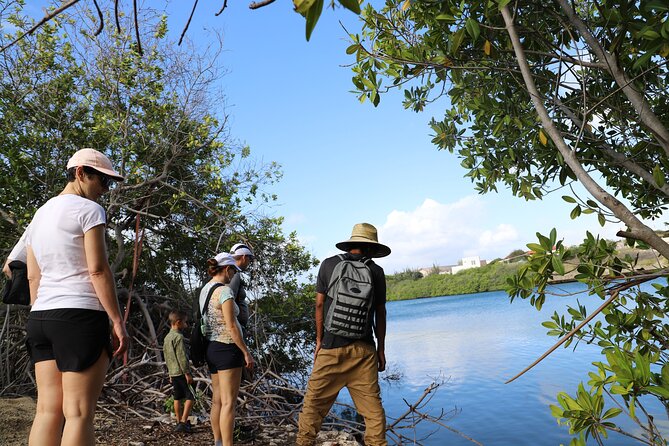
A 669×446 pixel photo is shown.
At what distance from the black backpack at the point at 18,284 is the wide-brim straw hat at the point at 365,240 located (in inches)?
86.1

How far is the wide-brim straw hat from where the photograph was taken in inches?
159

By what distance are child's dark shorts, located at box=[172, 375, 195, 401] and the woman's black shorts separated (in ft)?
5.33

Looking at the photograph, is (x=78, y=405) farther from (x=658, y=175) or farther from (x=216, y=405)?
(x=658, y=175)

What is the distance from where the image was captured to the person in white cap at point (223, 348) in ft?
12.9

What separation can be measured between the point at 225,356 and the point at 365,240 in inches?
56.1

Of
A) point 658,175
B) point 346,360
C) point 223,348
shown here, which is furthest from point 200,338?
point 658,175

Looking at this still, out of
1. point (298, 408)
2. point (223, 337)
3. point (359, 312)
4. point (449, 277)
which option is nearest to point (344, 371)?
point (359, 312)

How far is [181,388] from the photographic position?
5.43 m

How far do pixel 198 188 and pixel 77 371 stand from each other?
22.8 feet

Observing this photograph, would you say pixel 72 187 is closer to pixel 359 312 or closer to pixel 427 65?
pixel 359 312

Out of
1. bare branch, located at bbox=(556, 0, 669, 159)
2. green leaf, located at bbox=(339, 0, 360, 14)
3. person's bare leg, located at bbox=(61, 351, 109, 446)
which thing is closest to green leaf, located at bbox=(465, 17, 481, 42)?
bare branch, located at bbox=(556, 0, 669, 159)

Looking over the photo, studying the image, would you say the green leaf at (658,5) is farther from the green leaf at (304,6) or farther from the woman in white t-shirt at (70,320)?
the woman in white t-shirt at (70,320)

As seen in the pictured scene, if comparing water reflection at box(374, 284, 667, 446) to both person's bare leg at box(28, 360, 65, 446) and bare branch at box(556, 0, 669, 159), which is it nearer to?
bare branch at box(556, 0, 669, 159)

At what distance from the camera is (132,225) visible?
9195 millimetres
